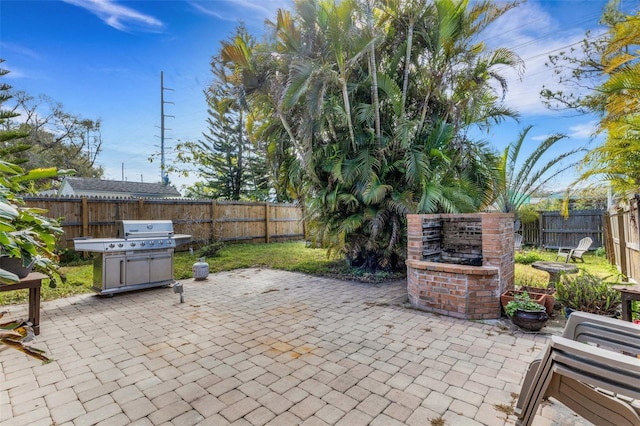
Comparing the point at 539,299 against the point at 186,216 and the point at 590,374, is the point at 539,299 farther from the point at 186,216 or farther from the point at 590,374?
the point at 186,216

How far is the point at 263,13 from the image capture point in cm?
647

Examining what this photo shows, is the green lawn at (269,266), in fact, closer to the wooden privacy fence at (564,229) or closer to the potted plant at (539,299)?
the wooden privacy fence at (564,229)

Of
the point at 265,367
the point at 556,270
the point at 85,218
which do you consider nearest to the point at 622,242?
the point at 556,270

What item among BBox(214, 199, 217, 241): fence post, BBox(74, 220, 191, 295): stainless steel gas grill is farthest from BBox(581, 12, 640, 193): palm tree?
BBox(214, 199, 217, 241): fence post

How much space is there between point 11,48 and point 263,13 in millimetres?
5615

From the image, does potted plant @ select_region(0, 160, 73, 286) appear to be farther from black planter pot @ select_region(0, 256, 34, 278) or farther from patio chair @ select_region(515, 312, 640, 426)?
patio chair @ select_region(515, 312, 640, 426)

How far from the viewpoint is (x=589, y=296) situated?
348 centimetres

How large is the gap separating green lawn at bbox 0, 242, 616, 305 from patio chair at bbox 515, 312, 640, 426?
3586 mm

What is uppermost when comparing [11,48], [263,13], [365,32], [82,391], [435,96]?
[263,13]

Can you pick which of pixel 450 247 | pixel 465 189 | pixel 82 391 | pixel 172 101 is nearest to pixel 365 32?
pixel 465 189

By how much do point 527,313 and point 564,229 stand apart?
29.8 feet

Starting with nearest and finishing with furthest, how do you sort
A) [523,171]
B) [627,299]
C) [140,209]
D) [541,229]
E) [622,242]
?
[627,299] → [622,242] → [523,171] → [140,209] → [541,229]

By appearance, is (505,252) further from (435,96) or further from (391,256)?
(435,96)

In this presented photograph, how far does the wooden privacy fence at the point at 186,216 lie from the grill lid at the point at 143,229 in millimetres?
1417
